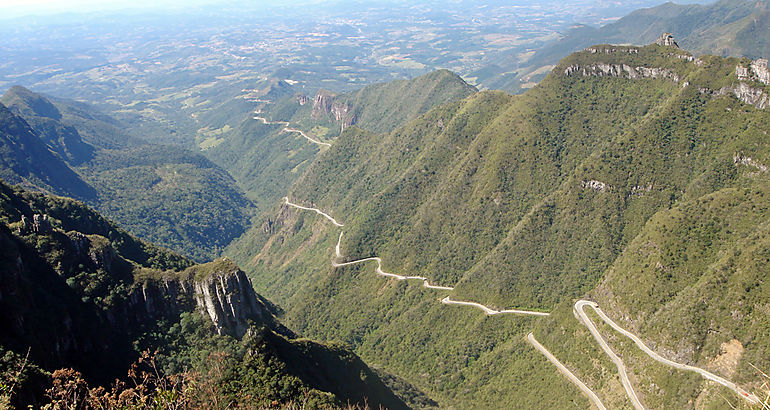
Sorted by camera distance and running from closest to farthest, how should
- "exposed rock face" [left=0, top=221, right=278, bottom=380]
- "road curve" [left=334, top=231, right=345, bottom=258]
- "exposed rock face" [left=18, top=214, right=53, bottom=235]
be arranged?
1. "exposed rock face" [left=0, top=221, right=278, bottom=380]
2. "exposed rock face" [left=18, top=214, right=53, bottom=235]
3. "road curve" [left=334, top=231, right=345, bottom=258]

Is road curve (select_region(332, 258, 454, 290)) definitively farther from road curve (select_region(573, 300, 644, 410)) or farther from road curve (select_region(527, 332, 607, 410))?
road curve (select_region(573, 300, 644, 410))

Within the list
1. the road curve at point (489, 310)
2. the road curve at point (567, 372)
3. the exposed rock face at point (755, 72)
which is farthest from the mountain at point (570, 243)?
the road curve at point (567, 372)

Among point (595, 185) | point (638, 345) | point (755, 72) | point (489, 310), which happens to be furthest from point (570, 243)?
point (755, 72)

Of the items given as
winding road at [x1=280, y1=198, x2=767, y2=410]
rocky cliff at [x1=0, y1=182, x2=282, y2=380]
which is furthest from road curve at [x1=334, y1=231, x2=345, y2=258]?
rocky cliff at [x1=0, y1=182, x2=282, y2=380]

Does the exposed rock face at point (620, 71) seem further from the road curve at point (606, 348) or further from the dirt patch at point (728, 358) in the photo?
the dirt patch at point (728, 358)

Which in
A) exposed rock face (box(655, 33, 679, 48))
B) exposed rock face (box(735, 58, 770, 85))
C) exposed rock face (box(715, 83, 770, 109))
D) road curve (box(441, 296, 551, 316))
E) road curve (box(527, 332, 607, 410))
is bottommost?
road curve (box(441, 296, 551, 316))

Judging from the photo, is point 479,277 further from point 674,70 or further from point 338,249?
point 674,70

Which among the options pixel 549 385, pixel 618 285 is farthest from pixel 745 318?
pixel 549 385
